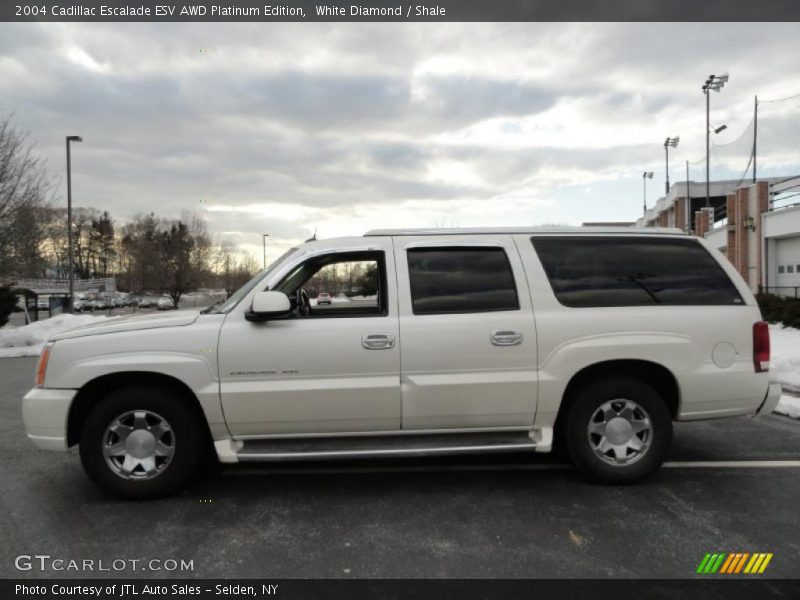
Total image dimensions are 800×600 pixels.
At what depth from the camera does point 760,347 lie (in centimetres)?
403

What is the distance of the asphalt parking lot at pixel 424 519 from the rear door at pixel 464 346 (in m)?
0.63

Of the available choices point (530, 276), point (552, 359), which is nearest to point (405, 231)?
point (530, 276)

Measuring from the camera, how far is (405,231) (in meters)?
4.18

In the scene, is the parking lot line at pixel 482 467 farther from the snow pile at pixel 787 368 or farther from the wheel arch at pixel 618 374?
the snow pile at pixel 787 368

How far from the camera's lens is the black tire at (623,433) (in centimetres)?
395

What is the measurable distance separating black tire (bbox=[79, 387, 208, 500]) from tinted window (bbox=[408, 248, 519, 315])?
6.27 feet

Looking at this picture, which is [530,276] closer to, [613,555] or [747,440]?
[613,555]

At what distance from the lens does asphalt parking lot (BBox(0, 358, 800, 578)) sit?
9.73 ft

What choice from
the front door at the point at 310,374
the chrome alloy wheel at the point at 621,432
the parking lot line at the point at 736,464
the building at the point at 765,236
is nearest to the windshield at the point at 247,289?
the front door at the point at 310,374

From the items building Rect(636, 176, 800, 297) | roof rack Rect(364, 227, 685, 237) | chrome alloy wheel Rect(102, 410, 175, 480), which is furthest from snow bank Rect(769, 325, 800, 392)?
building Rect(636, 176, 800, 297)

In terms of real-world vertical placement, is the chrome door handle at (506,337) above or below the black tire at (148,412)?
above

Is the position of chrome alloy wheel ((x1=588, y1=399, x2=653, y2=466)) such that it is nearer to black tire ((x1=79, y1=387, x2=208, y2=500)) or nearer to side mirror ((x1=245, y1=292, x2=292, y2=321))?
side mirror ((x1=245, y1=292, x2=292, y2=321))

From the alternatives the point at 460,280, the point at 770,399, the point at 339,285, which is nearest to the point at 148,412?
the point at 339,285
